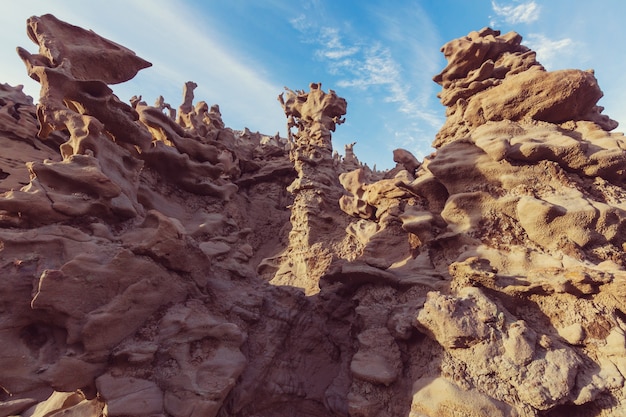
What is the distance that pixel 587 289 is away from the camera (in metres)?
4.66

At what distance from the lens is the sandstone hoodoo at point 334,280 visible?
4.23 meters

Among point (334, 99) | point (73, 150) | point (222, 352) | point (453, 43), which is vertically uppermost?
point (334, 99)

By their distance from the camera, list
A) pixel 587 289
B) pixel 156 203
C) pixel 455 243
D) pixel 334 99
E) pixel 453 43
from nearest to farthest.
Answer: pixel 587 289 < pixel 455 243 < pixel 156 203 < pixel 453 43 < pixel 334 99

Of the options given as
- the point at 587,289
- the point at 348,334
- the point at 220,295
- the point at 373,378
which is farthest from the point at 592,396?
the point at 220,295

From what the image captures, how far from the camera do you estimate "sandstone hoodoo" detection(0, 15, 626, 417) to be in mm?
4227

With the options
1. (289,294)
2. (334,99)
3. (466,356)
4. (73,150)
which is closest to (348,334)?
(289,294)

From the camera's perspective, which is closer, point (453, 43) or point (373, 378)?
point (373, 378)

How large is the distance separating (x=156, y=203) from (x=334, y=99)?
10006 mm

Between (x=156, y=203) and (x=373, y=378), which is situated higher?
(x=156, y=203)

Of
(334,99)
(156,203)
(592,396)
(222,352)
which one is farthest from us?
(334,99)

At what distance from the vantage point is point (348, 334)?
6.51 meters

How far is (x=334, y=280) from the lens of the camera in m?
6.77

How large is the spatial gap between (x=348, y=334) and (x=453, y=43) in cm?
830

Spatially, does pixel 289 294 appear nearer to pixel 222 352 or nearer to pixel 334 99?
pixel 222 352
